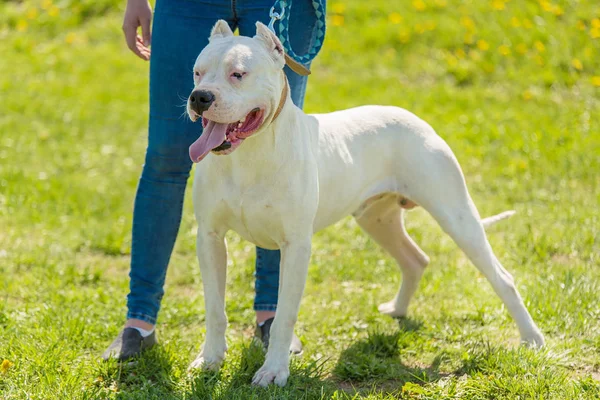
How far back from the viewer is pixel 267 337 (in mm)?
4344

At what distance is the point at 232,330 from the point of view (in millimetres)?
4652

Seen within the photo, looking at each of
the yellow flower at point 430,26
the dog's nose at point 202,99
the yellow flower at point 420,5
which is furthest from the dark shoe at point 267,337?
the yellow flower at point 420,5

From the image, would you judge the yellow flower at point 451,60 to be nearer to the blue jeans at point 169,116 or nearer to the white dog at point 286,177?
the white dog at point 286,177

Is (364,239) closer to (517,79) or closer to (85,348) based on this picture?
(85,348)

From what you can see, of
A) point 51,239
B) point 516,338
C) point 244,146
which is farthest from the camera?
point 51,239

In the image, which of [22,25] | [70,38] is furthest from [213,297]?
[22,25]

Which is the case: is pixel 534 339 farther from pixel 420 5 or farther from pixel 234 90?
pixel 420 5

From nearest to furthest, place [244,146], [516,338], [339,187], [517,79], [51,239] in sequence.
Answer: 1. [244,146]
2. [339,187]
3. [516,338]
4. [51,239]
5. [517,79]

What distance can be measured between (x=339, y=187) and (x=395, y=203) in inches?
25.7

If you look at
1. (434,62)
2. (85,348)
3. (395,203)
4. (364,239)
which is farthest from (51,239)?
(434,62)

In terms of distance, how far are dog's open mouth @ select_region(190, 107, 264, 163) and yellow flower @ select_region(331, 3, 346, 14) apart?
7.22 meters

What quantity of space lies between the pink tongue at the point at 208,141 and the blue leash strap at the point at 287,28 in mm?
492

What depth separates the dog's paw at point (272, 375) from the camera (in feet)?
12.1

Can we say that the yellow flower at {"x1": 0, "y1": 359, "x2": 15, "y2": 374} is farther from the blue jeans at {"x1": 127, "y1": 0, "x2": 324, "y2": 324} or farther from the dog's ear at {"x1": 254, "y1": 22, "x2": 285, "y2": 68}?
the dog's ear at {"x1": 254, "y1": 22, "x2": 285, "y2": 68}
